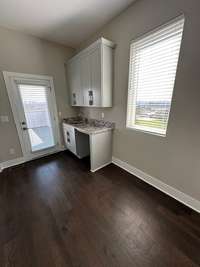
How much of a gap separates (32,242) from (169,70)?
274cm

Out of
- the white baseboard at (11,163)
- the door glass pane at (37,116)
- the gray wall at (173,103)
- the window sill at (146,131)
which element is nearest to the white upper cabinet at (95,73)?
the gray wall at (173,103)

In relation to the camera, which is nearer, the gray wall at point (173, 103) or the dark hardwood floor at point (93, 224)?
the dark hardwood floor at point (93, 224)

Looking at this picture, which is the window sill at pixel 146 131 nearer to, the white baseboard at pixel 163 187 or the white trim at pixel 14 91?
the white baseboard at pixel 163 187

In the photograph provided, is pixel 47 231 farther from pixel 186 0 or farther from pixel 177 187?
pixel 186 0

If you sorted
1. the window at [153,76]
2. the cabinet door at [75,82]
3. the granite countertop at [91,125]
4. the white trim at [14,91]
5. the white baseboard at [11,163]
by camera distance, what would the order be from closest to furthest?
1. the window at [153,76]
2. the granite countertop at [91,125]
3. the white trim at [14,91]
4. the white baseboard at [11,163]
5. the cabinet door at [75,82]

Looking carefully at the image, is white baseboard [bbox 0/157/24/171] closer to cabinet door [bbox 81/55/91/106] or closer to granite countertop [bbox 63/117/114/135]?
granite countertop [bbox 63/117/114/135]

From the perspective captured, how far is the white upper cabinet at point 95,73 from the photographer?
212 centimetres

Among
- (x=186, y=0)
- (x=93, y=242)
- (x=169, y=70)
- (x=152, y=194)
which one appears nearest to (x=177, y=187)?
(x=152, y=194)

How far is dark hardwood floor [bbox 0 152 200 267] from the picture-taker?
1111 millimetres

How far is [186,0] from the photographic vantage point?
1.30m

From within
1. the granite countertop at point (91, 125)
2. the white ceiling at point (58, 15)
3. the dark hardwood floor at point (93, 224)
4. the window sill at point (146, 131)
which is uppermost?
the white ceiling at point (58, 15)

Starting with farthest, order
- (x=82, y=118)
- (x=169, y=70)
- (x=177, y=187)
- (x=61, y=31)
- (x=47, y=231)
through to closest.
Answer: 1. (x=82, y=118)
2. (x=61, y=31)
3. (x=177, y=187)
4. (x=169, y=70)
5. (x=47, y=231)

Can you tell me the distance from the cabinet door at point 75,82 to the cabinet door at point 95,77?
0.50m

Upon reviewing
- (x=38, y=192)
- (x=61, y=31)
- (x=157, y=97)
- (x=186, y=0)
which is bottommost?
(x=38, y=192)
